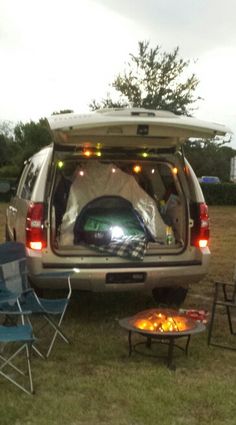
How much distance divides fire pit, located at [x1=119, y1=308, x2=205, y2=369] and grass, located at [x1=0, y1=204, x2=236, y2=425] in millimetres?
144

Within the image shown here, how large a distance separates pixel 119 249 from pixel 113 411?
6.79ft

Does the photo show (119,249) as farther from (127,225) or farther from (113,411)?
(113,411)

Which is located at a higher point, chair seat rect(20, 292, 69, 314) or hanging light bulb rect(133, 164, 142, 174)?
hanging light bulb rect(133, 164, 142, 174)

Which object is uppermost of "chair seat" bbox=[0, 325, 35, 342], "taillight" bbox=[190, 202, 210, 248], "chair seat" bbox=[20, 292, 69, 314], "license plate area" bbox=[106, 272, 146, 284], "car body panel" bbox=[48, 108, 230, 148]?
"car body panel" bbox=[48, 108, 230, 148]

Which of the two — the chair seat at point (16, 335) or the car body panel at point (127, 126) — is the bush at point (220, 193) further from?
the chair seat at point (16, 335)

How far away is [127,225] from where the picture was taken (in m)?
5.93

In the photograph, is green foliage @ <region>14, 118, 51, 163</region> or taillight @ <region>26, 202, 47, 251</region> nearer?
taillight @ <region>26, 202, 47, 251</region>

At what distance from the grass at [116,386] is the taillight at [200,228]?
809 mm

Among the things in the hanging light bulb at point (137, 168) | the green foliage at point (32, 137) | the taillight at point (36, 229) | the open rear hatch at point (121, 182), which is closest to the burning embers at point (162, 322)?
the open rear hatch at point (121, 182)

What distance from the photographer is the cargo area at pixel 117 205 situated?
221 inches

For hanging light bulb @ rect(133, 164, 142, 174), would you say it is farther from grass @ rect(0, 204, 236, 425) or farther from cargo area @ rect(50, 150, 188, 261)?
grass @ rect(0, 204, 236, 425)

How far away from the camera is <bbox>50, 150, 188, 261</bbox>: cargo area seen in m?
5.61

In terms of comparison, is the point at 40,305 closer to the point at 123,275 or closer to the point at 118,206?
the point at 123,275

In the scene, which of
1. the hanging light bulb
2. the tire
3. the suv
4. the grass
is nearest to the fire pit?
the grass
